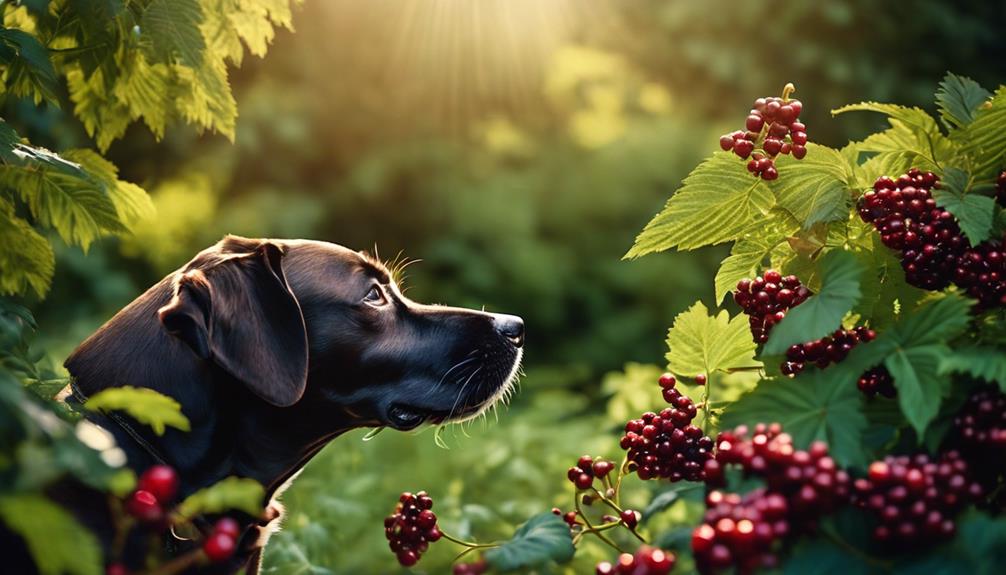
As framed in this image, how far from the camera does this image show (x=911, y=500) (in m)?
1.55

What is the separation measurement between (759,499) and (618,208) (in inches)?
326

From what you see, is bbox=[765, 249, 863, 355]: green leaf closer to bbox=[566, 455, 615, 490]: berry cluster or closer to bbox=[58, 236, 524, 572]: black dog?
bbox=[566, 455, 615, 490]: berry cluster

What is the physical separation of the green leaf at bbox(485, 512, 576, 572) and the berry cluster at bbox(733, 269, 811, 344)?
54 cm

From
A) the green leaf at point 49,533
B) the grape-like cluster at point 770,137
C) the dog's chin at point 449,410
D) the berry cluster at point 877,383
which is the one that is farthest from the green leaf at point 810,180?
the green leaf at point 49,533

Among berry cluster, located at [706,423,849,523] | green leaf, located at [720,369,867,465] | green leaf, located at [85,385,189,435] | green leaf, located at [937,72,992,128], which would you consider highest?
green leaf, located at [937,72,992,128]

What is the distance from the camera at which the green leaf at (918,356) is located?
1627 millimetres

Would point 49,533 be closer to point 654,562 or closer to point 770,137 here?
point 654,562

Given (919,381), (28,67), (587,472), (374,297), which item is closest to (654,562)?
(919,381)

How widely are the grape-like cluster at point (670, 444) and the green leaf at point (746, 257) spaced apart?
0.88 feet

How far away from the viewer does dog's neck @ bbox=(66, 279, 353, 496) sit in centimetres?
247

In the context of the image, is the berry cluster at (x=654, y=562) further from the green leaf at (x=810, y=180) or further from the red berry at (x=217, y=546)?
the green leaf at (x=810, y=180)

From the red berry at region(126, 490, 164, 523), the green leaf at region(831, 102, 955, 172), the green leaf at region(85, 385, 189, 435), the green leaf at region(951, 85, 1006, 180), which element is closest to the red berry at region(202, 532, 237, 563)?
the red berry at region(126, 490, 164, 523)

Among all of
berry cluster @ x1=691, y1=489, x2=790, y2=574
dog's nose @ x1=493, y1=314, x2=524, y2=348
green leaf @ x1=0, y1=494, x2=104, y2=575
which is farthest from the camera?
dog's nose @ x1=493, y1=314, x2=524, y2=348

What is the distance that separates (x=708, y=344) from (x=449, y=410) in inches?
37.8
